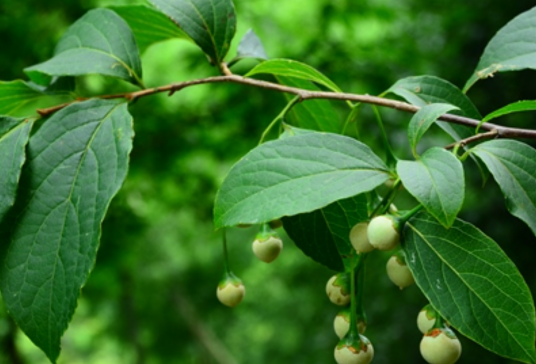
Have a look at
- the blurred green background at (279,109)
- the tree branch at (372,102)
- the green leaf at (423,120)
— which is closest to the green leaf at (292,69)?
the tree branch at (372,102)

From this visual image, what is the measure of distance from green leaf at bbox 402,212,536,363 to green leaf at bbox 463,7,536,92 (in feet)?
1.09

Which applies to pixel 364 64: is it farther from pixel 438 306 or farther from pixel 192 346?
pixel 192 346

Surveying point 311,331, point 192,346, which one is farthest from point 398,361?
point 192,346

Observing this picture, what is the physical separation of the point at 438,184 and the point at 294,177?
122 millimetres

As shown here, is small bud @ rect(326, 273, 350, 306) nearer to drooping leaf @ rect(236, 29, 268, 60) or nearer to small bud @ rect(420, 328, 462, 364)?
small bud @ rect(420, 328, 462, 364)

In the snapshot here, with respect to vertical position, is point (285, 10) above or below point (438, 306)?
below

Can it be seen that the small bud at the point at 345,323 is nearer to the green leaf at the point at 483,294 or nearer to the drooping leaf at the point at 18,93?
the green leaf at the point at 483,294

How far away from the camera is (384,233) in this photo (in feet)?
1.82

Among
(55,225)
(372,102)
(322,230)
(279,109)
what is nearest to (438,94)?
(372,102)

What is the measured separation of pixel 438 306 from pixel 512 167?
6.7 inches

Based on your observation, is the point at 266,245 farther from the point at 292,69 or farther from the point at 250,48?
the point at 250,48

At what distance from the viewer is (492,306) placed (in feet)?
1.76

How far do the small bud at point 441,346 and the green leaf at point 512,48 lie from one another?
36cm

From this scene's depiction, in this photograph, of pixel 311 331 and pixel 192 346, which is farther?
pixel 192 346
